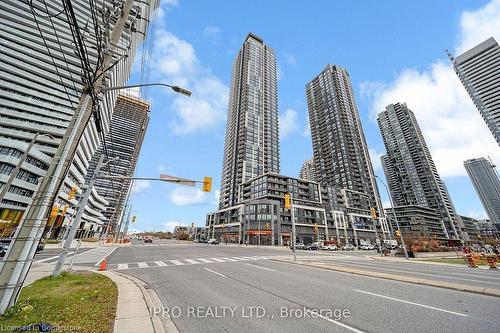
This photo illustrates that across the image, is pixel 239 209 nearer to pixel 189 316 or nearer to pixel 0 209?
pixel 0 209

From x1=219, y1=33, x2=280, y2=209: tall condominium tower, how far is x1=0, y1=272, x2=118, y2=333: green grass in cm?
9606

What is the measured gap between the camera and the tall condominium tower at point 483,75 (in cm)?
9162

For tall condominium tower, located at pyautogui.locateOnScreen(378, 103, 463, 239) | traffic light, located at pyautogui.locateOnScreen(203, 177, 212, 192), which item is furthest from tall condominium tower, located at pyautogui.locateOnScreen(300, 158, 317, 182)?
traffic light, located at pyautogui.locateOnScreen(203, 177, 212, 192)

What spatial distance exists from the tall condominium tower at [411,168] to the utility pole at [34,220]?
612 feet

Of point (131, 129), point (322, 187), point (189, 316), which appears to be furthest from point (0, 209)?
point (322, 187)

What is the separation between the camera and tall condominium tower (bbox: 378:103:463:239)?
5704 inches

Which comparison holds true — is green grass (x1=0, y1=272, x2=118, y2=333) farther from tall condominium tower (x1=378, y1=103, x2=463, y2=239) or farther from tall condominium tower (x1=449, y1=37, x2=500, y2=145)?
tall condominium tower (x1=378, y1=103, x2=463, y2=239)

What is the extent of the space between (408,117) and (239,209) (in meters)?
153

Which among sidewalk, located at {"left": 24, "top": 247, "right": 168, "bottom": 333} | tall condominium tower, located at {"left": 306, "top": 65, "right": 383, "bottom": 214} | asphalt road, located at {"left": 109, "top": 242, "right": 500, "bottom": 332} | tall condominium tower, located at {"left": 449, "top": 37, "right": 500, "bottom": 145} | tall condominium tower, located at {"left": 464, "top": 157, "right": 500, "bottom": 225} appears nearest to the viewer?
sidewalk, located at {"left": 24, "top": 247, "right": 168, "bottom": 333}

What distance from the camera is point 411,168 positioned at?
15588 cm

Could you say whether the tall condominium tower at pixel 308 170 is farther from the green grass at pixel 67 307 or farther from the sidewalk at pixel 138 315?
the green grass at pixel 67 307

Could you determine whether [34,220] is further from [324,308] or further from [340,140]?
[340,140]

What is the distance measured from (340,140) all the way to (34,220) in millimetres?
139384

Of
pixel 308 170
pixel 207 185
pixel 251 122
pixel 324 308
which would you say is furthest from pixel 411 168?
pixel 324 308
